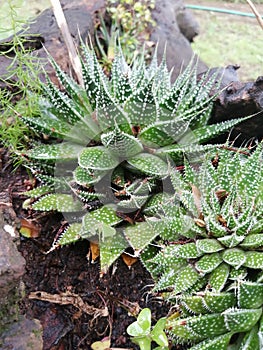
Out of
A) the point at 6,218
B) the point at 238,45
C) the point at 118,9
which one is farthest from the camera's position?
the point at 238,45

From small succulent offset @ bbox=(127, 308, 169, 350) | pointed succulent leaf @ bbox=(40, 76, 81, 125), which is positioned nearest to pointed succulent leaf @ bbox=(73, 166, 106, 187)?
pointed succulent leaf @ bbox=(40, 76, 81, 125)

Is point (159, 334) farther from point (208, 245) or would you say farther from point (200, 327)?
point (208, 245)

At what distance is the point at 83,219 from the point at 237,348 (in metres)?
0.64

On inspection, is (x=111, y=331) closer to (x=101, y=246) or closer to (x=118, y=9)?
(x=101, y=246)

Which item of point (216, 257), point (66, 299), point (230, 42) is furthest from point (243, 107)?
point (230, 42)

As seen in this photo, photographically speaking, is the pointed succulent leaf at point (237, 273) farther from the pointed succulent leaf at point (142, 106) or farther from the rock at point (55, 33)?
the rock at point (55, 33)

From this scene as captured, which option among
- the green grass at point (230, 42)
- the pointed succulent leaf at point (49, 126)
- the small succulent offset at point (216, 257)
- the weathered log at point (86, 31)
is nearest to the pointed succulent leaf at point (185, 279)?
the small succulent offset at point (216, 257)

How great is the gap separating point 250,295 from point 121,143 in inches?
25.2

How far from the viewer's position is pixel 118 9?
287cm

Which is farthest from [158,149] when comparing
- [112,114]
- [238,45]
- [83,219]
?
[238,45]

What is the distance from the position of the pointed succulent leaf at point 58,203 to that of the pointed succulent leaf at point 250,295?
2.06 feet

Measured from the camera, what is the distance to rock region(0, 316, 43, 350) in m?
1.38

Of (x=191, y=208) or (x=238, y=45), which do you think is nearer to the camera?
(x=191, y=208)

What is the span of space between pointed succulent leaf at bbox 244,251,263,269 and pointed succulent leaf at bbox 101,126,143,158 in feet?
1.74
